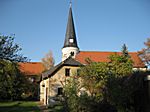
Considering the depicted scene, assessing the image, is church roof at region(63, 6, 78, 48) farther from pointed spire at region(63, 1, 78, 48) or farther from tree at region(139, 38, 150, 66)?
tree at region(139, 38, 150, 66)

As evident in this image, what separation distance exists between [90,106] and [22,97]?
105 feet

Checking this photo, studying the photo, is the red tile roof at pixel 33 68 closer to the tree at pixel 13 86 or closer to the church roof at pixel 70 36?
the church roof at pixel 70 36

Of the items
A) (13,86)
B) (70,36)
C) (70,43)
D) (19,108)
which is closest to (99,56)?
(70,43)

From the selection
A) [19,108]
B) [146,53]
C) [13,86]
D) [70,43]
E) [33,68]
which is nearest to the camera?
[19,108]

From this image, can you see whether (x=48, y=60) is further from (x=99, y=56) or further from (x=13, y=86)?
(x=13, y=86)

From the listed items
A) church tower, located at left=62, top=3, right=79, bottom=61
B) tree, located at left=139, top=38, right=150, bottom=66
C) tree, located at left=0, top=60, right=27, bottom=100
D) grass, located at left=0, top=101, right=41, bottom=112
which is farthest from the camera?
church tower, located at left=62, top=3, right=79, bottom=61

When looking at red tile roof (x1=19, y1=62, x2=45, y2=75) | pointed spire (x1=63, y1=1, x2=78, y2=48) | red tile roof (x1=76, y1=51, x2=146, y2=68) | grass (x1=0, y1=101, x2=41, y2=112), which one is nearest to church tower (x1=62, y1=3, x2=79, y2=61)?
pointed spire (x1=63, y1=1, x2=78, y2=48)

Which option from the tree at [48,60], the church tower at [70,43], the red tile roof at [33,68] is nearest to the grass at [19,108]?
the church tower at [70,43]

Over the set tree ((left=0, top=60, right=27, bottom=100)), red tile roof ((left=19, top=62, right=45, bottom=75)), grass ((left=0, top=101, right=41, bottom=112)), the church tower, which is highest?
the church tower

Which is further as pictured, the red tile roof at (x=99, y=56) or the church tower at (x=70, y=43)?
the church tower at (x=70, y=43)

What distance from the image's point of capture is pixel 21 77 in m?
45.6

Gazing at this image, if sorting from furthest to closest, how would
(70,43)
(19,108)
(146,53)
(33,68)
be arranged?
(33,68)
(70,43)
(146,53)
(19,108)

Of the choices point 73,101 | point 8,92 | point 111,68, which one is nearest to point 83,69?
point 111,68

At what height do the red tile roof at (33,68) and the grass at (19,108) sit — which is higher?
the red tile roof at (33,68)
